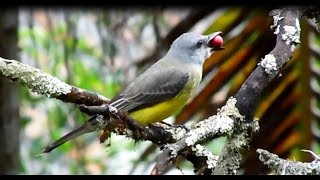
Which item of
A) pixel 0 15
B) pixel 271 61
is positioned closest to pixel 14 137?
pixel 0 15

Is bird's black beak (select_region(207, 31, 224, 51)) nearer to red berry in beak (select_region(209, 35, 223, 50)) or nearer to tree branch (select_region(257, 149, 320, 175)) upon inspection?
red berry in beak (select_region(209, 35, 223, 50))

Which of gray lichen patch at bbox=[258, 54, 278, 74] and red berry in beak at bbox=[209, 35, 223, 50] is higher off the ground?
red berry in beak at bbox=[209, 35, 223, 50]

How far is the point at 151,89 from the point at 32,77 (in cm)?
87

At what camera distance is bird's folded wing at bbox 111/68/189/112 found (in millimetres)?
2643

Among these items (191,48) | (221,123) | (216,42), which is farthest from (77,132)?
(221,123)

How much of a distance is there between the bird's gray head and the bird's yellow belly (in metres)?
0.12

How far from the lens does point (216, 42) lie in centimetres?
241

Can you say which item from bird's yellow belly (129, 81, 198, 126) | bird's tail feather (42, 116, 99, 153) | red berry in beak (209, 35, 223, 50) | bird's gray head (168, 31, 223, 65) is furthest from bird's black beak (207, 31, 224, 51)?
bird's tail feather (42, 116, 99, 153)

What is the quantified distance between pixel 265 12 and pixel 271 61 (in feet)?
2.95

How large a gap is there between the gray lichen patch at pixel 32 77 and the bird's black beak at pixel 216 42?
68 cm

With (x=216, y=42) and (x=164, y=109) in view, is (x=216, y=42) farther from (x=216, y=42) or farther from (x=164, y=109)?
(x=164, y=109)

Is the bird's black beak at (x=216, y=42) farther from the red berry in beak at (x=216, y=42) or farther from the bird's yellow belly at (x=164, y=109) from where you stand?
the bird's yellow belly at (x=164, y=109)

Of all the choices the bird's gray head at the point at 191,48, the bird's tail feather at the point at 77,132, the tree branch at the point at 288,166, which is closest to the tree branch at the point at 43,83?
the bird's tail feather at the point at 77,132
